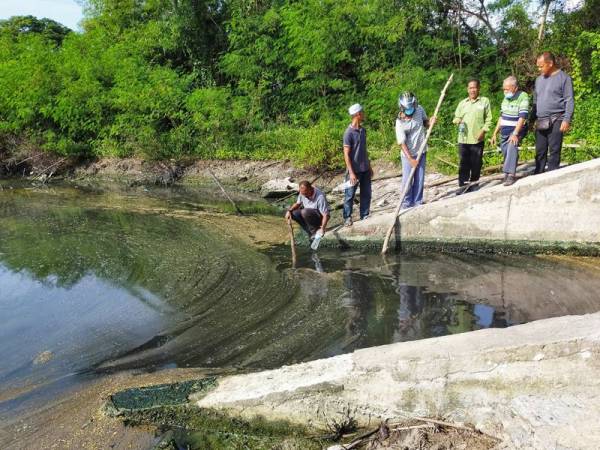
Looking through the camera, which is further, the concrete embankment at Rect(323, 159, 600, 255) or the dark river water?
the concrete embankment at Rect(323, 159, 600, 255)

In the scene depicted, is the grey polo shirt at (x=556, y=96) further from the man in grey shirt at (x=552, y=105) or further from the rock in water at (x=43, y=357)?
the rock in water at (x=43, y=357)

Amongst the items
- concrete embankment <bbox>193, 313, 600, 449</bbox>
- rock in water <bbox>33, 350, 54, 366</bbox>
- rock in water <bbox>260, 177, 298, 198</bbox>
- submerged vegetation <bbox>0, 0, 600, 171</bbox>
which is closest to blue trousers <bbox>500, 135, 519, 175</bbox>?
submerged vegetation <bbox>0, 0, 600, 171</bbox>

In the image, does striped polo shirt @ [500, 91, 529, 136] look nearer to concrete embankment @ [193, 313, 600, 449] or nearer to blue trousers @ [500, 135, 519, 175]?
blue trousers @ [500, 135, 519, 175]

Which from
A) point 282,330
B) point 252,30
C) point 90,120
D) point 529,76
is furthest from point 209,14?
point 282,330

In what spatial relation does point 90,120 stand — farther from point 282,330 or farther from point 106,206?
point 282,330

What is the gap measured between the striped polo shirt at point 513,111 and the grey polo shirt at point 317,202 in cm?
258

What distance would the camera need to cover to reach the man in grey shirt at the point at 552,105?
6059mm

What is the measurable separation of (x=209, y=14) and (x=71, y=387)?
17.7 m

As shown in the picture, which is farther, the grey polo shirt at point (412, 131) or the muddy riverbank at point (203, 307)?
the grey polo shirt at point (412, 131)

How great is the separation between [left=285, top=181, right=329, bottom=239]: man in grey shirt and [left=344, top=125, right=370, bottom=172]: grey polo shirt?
26.2 inches

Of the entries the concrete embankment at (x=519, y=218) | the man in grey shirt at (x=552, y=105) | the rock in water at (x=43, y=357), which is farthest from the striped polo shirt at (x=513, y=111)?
the rock in water at (x=43, y=357)

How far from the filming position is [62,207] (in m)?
12.9

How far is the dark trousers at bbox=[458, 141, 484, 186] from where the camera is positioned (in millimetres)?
7258

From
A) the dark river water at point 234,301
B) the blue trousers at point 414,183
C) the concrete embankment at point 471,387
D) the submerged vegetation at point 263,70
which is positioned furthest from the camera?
the submerged vegetation at point 263,70
